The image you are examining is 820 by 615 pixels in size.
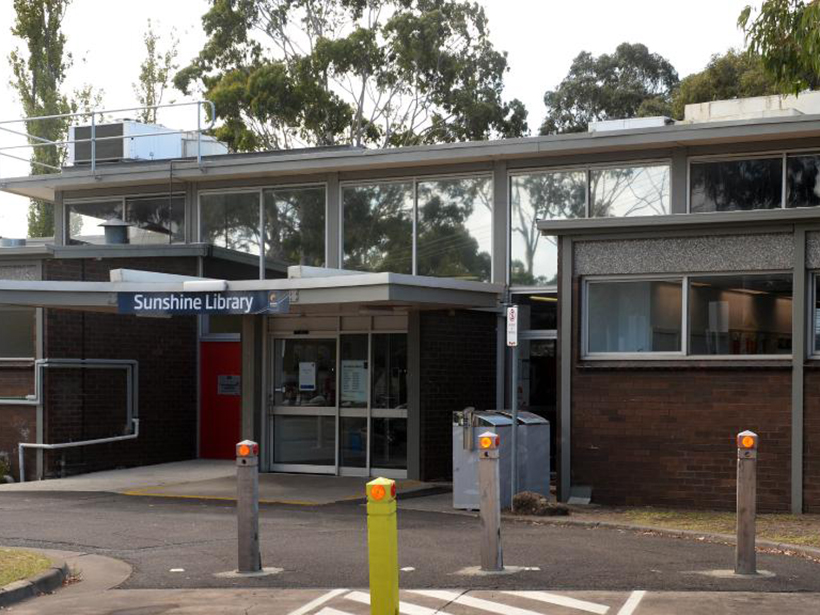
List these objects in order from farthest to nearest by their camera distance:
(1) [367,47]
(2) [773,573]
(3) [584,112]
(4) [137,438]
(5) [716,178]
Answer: (3) [584,112] < (1) [367,47] < (4) [137,438] < (5) [716,178] < (2) [773,573]

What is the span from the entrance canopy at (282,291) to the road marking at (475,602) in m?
6.29

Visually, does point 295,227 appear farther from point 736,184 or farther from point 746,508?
point 746,508

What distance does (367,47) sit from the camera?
136ft

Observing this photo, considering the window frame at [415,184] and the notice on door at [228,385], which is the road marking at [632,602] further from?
the notice on door at [228,385]

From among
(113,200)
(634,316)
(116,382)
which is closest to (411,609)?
(634,316)

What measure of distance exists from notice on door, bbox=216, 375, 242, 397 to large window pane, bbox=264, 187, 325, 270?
2179 millimetres

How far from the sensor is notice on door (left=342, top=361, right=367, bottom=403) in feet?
62.1

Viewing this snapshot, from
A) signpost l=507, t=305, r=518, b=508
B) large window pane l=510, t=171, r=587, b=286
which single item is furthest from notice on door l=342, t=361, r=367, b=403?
signpost l=507, t=305, r=518, b=508

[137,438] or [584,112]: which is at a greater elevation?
[584,112]

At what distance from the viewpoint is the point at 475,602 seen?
924cm

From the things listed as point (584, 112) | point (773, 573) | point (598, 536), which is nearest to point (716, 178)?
point (598, 536)

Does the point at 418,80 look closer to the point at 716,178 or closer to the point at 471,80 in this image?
the point at 471,80

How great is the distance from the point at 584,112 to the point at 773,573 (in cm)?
3727

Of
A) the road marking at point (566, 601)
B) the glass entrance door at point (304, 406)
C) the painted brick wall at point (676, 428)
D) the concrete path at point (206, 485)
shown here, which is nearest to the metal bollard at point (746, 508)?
the road marking at point (566, 601)
